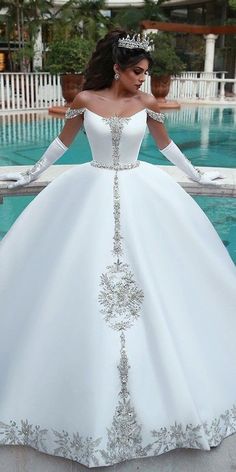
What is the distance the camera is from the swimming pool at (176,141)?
4.76 m

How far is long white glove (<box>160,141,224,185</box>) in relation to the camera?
2435 mm

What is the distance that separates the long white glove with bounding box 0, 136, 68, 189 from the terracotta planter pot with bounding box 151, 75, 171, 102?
13421 mm

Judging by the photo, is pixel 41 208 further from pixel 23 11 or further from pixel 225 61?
pixel 225 61

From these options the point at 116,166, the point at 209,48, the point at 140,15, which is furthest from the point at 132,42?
the point at 140,15

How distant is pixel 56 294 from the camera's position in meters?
1.88

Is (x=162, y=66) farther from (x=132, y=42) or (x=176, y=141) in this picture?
(x=132, y=42)

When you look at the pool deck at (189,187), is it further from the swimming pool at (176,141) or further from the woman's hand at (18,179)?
the swimming pool at (176,141)

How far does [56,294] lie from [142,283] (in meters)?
0.33

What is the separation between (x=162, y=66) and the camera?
15.3m

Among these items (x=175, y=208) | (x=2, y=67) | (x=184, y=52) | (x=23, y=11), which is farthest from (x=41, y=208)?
(x=184, y=52)

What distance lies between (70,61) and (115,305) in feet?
41.5

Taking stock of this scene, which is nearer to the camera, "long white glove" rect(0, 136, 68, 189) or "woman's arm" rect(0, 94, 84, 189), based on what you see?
"woman's arm" rect(0, 94, 84, 189)

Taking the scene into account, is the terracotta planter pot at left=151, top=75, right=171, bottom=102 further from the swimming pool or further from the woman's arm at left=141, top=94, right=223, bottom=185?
the woman's arm at left=141, top=94, right=223, bottom=185

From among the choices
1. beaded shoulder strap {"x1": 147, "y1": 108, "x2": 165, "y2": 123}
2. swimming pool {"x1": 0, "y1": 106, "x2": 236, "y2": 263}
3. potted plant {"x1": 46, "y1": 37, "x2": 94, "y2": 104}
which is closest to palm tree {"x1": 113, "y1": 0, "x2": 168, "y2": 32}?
potted plant {"x1": 46, "y1": 37, "x2": 94, "y2": 104}
